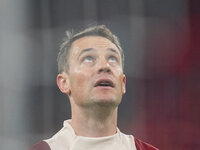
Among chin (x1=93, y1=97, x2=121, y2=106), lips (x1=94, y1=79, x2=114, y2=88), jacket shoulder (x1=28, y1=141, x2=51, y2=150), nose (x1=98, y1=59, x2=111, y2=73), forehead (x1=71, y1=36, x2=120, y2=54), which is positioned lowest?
jacket shoulder (x1=28, y1=141, x2=51, y2=150)

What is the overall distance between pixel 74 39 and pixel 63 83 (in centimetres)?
13

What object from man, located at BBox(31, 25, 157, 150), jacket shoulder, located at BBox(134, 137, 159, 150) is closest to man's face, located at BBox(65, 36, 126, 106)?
man, located at BBox(31, 25, 157, 150)

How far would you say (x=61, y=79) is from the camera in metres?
1.04

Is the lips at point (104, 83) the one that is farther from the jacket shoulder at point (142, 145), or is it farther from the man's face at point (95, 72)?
the jacket shoulder at point (142, 145)

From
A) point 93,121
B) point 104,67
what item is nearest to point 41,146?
point 93,121

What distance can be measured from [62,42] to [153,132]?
13.9 inches

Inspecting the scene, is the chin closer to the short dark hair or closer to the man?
the man

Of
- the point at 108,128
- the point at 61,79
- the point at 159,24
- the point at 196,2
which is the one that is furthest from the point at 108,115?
the point at 196,2

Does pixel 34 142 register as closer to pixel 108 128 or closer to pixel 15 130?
pixel 15 130

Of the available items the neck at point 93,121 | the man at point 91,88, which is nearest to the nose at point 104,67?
the man at point 91,88

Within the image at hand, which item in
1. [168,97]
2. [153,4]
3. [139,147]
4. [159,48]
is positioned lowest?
[139,147]

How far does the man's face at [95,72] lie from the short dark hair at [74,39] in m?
0.01

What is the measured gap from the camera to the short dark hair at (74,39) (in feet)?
3.41

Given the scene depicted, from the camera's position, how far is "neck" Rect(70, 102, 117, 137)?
105 cm
